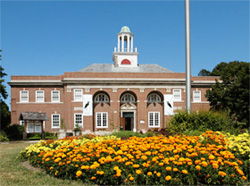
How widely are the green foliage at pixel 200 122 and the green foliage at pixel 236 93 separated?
19.0m

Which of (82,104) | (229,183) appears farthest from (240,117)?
(229,183)

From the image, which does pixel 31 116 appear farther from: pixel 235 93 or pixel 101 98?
pixel 235 93

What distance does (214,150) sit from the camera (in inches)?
332

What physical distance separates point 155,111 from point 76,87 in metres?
12.0

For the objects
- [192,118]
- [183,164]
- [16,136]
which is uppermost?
[192,118]

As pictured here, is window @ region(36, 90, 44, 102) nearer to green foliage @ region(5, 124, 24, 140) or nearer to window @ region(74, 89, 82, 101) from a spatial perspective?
window @ region(74, 89, 82, 101)

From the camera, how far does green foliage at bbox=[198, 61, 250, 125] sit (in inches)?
1345

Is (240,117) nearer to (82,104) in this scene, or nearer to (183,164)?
(82,104)

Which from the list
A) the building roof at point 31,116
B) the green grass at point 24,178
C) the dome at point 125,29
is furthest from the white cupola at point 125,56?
the green grass at point 24,178

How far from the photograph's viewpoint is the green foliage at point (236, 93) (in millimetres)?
34156

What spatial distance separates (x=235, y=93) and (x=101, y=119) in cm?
1852

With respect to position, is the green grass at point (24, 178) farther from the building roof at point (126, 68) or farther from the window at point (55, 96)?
the building roof at point (126, 68)

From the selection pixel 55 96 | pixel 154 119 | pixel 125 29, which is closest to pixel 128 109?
pixel 154 119

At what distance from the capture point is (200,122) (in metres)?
14.8
